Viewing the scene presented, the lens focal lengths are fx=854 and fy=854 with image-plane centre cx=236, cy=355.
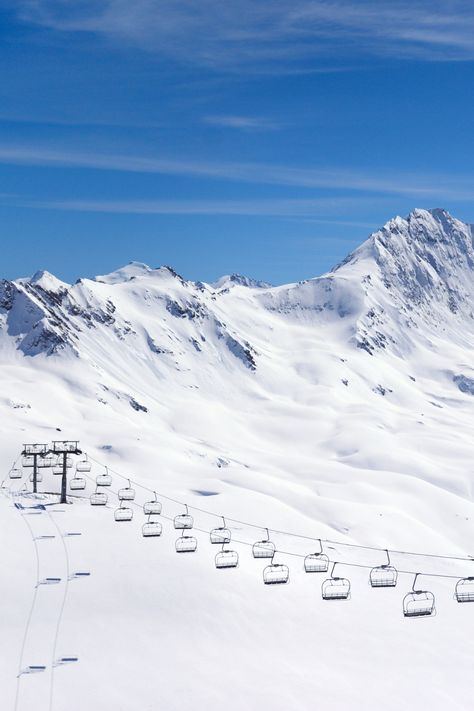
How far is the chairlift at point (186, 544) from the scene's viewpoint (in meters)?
61.4

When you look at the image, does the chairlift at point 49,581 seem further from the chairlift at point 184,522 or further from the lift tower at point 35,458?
the lift tower at point 35,458

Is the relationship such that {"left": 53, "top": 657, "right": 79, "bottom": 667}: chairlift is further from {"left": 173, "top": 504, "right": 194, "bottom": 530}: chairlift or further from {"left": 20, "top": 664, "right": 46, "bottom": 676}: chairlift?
{"left": 173, "top": 504, "right": 194, "bottom": 530}: chairlift

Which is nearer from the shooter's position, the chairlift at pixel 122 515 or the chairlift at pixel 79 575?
the chairlift at pixel 79 575

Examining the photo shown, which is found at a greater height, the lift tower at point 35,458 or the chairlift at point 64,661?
the lift tower at point 35,458

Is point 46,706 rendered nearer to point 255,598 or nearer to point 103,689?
point 103,689

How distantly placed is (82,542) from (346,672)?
26.1 meters

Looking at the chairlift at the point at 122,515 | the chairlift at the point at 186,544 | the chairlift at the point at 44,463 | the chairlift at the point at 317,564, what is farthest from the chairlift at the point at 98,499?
the chairlift at the point at 317,564

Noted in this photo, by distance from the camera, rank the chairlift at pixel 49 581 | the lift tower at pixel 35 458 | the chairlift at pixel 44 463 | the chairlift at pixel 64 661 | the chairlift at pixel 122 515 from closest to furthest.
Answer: the chairlift at pixel 64 661, the chairlift at pixel 49 581, the chairlift at pixel 122 515, the lift tower at pixel 35 458, the chairlift at pixel 44 463

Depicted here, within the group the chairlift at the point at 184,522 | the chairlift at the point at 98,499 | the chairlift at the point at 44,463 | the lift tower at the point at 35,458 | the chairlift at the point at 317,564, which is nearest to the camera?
the chairlift at the point at 317,564

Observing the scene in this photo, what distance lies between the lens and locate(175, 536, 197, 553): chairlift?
6144 cm

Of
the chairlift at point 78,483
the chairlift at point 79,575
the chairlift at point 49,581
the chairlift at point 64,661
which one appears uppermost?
the chairlift at point 78,483

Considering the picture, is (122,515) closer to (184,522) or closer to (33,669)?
(184,522)

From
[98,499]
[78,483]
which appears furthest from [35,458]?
[98,499]

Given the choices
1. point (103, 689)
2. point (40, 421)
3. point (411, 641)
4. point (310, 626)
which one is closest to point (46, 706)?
point (103, 689)
